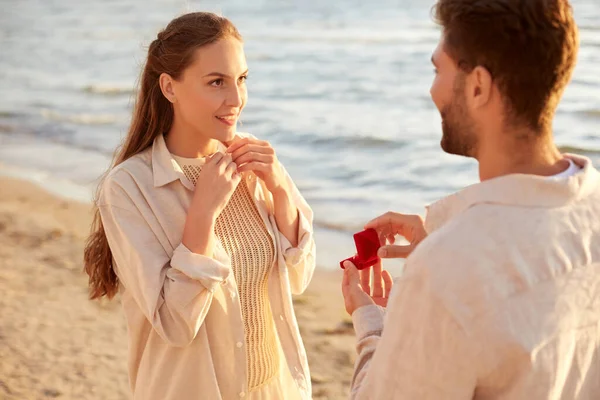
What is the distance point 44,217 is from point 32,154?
9.53 ft

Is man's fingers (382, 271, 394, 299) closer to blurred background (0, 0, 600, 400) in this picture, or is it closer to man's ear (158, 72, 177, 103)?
man's ear (158, 72, 177, 103)

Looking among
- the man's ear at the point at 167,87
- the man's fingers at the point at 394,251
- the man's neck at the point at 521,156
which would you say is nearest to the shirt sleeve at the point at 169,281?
the man's ear at the point at 167,87

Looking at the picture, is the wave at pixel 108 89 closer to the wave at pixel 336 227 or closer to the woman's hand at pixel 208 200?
the wave at pixel 336 227

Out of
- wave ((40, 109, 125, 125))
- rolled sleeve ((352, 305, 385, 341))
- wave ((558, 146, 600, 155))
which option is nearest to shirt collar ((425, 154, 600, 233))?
rolled sleeve ((352, 305, 385, 341))

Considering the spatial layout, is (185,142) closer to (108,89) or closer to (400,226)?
(400,226)

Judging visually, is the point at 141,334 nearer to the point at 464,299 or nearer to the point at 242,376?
the point at 242,376

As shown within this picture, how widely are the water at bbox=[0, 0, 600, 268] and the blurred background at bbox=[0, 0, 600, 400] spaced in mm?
34

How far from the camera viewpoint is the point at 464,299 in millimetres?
2020

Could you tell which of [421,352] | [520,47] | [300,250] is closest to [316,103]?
[300,250]

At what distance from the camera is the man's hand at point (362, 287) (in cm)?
267

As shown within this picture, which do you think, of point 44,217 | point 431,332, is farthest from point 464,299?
point 44,217

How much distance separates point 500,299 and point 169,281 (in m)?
1.47

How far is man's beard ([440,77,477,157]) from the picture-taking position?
2.21 m

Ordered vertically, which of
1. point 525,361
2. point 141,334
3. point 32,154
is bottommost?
point 32,154
